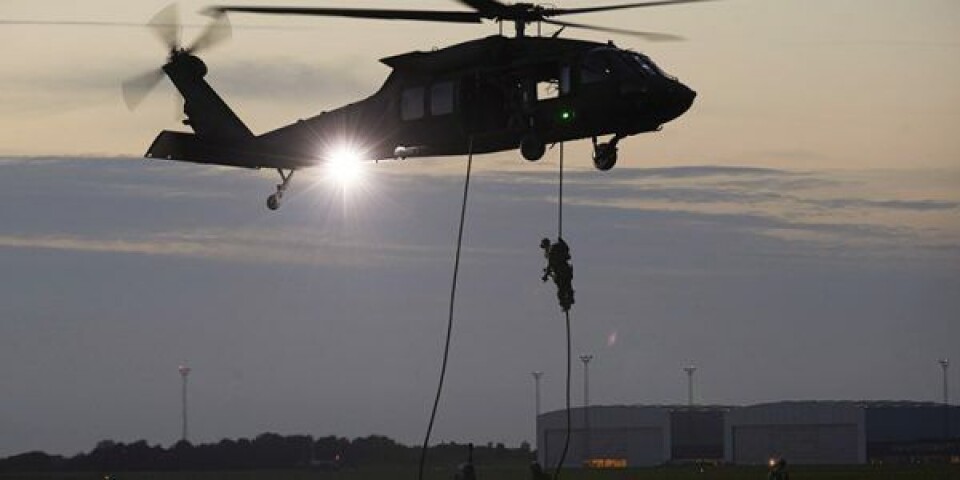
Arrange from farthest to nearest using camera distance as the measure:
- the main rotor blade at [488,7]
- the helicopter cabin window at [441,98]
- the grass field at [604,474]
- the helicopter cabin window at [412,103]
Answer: the grass field at [604,474]
the helicopter cabin window at [412,103]
the helicopter cabin window at [441,98]
the main rotor blade at [488,7]

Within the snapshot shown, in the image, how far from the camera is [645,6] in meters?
45.3

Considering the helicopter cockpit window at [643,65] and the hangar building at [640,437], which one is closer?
the helicopter cockpit window at [643,65]

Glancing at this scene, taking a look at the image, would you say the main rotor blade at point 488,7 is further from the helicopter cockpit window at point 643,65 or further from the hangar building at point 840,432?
the hangar building at point 840,432

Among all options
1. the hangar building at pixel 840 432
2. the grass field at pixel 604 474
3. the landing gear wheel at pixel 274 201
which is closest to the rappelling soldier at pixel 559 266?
the landing gear wheel at pixel 274 201

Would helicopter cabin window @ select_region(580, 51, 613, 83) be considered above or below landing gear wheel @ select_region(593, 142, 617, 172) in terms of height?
above

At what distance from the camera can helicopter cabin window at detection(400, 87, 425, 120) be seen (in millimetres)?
52781

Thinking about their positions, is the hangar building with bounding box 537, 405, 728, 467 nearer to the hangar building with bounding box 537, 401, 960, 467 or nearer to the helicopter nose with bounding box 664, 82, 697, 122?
the hangar building with bounding box 537, 401, 960, 467

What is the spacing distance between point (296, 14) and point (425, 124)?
754cm

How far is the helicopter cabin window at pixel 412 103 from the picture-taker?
5278cm

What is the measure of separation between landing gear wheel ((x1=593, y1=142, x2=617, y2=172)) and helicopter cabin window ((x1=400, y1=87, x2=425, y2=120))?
19.1 feet

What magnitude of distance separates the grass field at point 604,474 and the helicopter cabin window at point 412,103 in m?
40.9

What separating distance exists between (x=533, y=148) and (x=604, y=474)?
66860 mm

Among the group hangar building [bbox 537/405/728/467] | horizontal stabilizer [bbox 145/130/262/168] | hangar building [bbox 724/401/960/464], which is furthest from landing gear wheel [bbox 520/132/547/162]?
hangar building [bbox 537/405/728/467]

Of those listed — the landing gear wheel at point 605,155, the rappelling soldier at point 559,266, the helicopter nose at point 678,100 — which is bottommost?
the rappelling soldier at point 559,266
